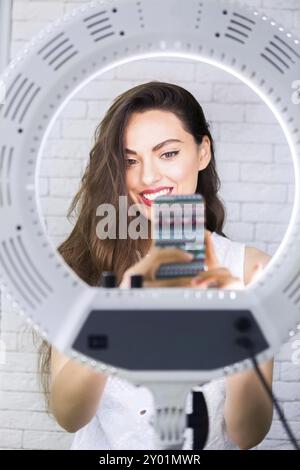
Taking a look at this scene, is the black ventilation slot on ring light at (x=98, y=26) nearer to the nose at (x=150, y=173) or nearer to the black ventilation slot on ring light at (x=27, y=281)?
the black ventilation slot on ring light at (x=27, y=281)

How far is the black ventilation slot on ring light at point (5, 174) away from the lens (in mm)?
490

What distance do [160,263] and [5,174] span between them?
0.45ft

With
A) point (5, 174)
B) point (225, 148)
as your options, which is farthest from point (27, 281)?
point (225, 148)

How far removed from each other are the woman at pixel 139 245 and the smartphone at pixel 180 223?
0.30m

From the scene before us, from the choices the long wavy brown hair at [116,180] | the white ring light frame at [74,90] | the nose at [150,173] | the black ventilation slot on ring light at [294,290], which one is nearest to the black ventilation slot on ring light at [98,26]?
the white ring light frame at [74,90]

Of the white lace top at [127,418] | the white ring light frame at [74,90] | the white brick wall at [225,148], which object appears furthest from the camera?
the white brick wall at [225,148]

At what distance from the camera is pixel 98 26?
0.49 metres

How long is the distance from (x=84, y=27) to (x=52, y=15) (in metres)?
1.01

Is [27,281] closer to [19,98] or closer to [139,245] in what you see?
[19,98]

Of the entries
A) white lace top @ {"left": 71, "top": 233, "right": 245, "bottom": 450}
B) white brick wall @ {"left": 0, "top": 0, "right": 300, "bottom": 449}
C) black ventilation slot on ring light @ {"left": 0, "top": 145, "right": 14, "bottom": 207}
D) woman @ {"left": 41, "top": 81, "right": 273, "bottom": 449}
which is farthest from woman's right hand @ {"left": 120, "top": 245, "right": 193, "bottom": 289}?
white brick wall @ {"left": 0, "top": 0, "right": 300, "bottom": 449}

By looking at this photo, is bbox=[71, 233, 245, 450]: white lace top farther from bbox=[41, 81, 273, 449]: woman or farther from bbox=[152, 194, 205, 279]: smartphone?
bbox=[152, 194, 205, 279]: smartphone

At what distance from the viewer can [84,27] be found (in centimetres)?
49

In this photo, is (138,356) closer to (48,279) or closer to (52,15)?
(48,279)

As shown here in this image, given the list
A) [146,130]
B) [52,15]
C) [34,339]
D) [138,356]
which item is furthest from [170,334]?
[52,15]
